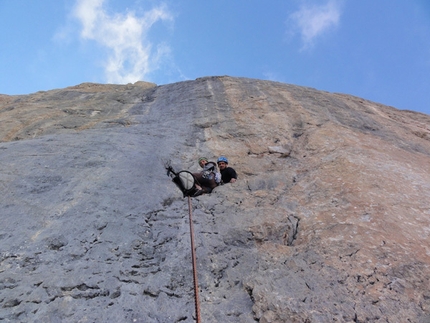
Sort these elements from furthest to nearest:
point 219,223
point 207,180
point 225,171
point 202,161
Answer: point 202,161
point 225,171
point 207,180
point 219,223

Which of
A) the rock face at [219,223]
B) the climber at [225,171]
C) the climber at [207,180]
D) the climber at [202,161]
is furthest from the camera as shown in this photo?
the climber at [202,161]

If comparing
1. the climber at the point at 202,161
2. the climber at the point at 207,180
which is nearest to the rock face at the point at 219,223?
the climber at the point at 202,161

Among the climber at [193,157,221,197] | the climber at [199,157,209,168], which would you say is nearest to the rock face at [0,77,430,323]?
the climber at [199,157,209,168]

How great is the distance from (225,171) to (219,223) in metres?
2.07

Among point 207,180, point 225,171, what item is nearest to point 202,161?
point 225,171

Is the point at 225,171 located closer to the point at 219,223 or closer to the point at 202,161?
the point at 202,161

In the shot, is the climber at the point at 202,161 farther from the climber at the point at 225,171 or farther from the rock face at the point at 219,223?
the climber at the point at 225,171

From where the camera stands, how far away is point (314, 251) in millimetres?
4406

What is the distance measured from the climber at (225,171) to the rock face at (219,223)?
12.4 inches

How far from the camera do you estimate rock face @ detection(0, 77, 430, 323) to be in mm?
3500

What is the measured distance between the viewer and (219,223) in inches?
203

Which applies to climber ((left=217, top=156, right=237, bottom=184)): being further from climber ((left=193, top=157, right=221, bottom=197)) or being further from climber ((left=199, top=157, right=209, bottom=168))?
climber ((left=199, top=157, right=209, bottom=168))

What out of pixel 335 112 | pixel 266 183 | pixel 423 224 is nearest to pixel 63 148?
pixel 266 183

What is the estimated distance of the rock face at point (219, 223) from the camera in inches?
138
